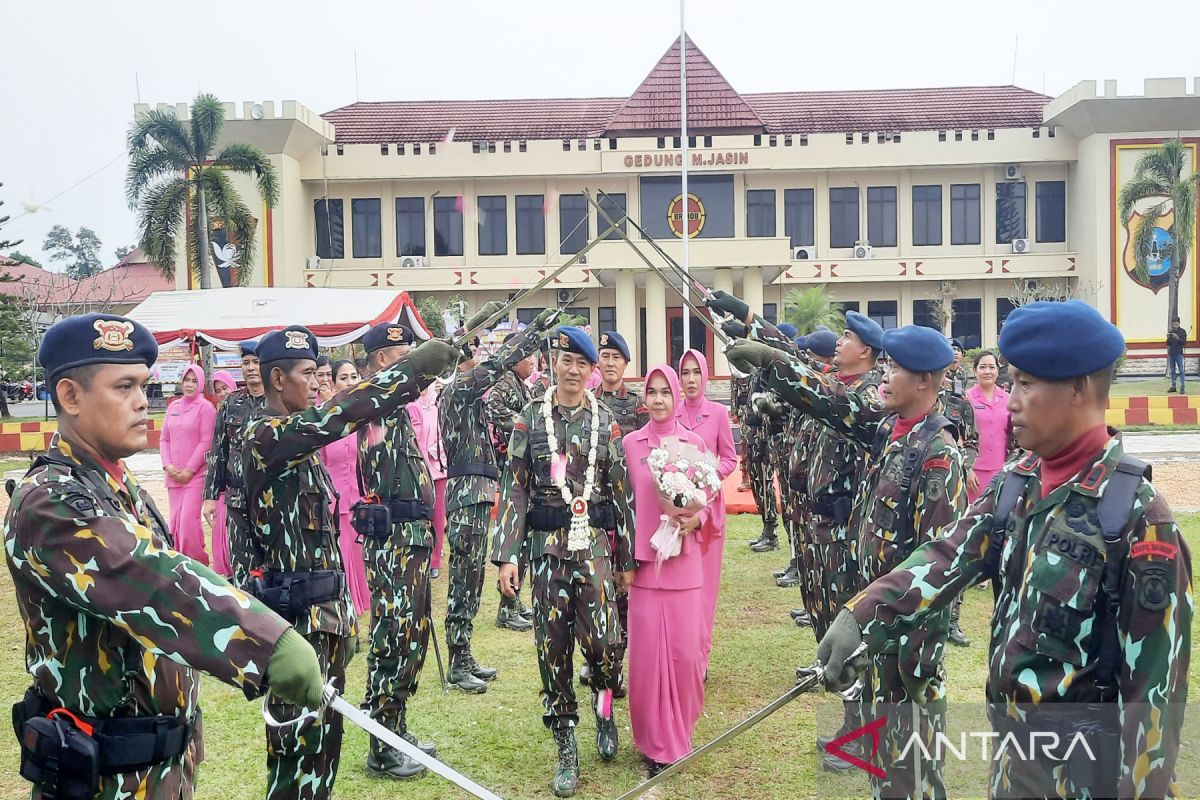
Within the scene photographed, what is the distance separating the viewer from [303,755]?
391 centimetres

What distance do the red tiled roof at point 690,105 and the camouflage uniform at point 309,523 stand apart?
36.1m

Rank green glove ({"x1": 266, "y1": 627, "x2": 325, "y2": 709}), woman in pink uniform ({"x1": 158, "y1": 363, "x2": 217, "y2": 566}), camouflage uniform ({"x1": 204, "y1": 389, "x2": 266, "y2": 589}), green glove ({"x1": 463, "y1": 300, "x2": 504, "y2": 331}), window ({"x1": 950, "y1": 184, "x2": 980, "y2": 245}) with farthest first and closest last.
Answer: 1. window ({"x1": 950, "y1": 184, "x2": 980, "y2": 245})
2. woman in pink uniform ({"x1": 158, "y1": 363, "x2": 217, "y2": 566})
3. camouflage uniform ({"x1": 204, "y1": 389, "x2": 266, "y2": 589})
4. green glove ({"x1": 463, "y1": 300, "x2": 504, "y2": 331})
5. green glove ({"x1": 266, "y1": 627, "x2": 325, "y2": 709})

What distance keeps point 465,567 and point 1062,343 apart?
5.49 meters

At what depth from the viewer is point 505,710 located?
21.1 feet

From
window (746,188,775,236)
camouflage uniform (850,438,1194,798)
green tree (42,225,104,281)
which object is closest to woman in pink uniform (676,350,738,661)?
camouflage uniform (850,438,1194,798)

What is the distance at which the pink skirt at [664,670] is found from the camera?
5.33 m

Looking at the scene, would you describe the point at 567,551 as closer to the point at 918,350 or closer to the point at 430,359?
the point at 430,359

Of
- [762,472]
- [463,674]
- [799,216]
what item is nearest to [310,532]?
[463,674]

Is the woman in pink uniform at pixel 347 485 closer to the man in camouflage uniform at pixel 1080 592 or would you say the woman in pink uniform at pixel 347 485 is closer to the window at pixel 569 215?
the man in camouflage uniform at pixel 1080 592

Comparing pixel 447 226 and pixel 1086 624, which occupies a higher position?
pixel 447 226

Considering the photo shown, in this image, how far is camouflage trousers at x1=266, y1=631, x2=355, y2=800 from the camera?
3.89 metres

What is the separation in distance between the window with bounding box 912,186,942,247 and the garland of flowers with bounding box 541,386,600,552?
117ft

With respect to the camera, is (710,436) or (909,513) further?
(710,436)

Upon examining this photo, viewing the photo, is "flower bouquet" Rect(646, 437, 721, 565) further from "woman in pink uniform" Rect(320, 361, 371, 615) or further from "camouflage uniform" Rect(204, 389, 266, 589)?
"woman in pink uniform" Rect(320, 361, 371, 615)
